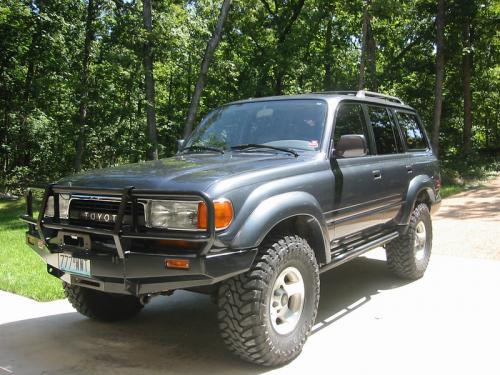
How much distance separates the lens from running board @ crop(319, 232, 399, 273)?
13.4 ft

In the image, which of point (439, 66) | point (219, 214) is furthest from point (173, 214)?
point (439, 66)

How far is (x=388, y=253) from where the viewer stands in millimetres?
5465

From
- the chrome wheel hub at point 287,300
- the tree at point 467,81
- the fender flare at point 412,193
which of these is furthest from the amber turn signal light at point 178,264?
the tree at point 467,81

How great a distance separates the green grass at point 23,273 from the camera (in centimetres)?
516

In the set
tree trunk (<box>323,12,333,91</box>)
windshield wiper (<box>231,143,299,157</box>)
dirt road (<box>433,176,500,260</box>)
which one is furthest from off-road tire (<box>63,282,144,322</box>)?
tree trunk (<box>323,12,333,91</box>)

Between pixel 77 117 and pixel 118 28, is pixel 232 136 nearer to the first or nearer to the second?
pixel 118 28

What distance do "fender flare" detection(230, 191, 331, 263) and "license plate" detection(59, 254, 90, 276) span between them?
3.26 feet

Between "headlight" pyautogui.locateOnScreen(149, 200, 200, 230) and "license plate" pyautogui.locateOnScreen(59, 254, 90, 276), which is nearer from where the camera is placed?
"headlight" pyautogui.locateOnScreen(149, 200, 200, 230)

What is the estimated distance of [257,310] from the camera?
3121mm

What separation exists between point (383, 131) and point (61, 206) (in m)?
3.30

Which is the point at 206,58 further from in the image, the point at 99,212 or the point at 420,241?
the point at 99,212

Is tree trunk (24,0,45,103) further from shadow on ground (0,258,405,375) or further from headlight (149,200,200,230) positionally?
headlight (149,200,200,230)

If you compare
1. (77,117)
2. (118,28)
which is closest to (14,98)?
(77,117)

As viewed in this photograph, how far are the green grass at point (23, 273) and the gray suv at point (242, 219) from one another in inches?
46.6
